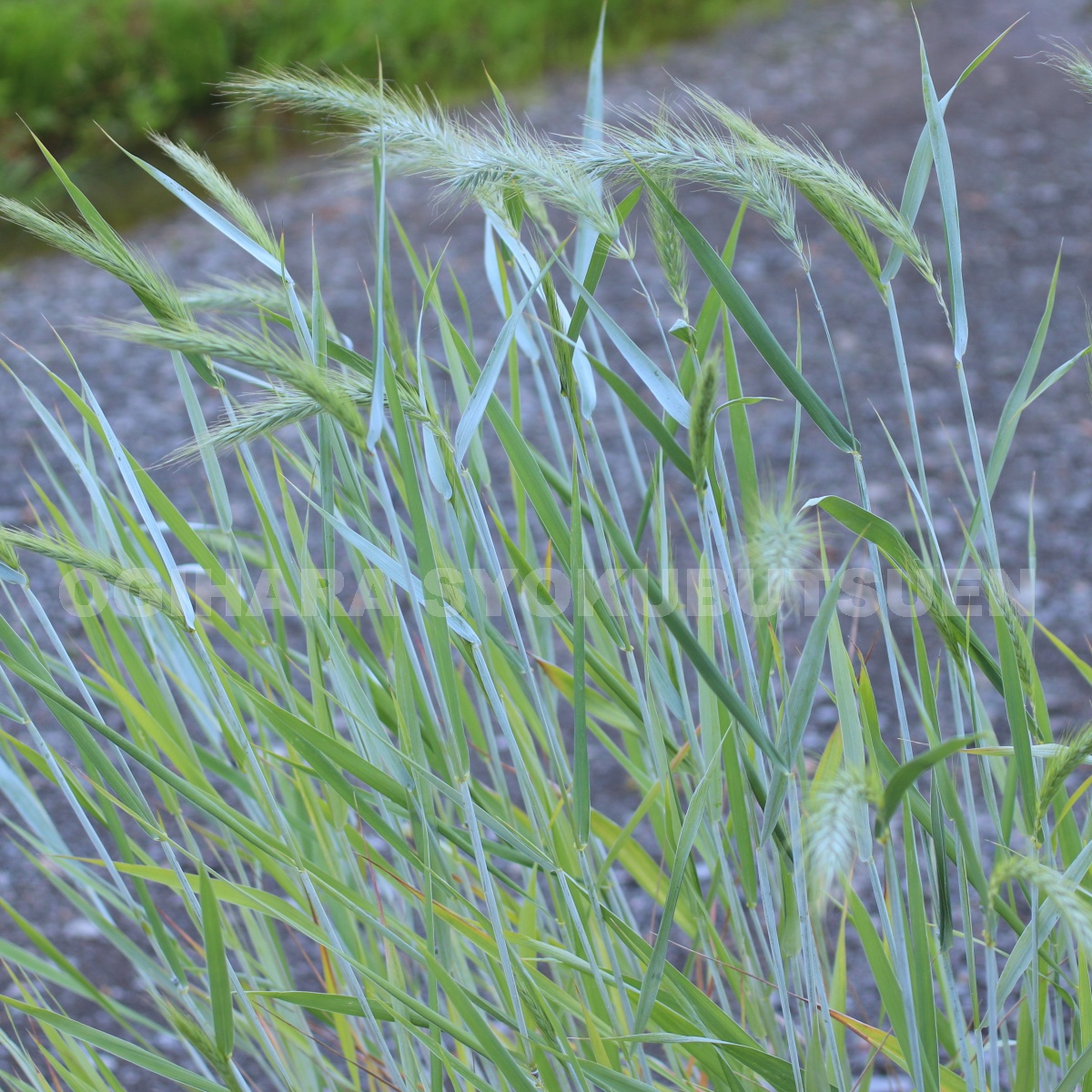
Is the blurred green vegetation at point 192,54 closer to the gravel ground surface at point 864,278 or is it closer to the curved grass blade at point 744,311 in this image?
the gravel ground surface at point 864,278

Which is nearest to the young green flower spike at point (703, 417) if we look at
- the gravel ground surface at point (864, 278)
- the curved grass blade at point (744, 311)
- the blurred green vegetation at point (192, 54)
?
the curved grass blade at point (744, 311)

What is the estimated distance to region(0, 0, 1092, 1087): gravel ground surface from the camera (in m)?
2.22

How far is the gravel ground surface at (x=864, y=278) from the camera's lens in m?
2.22

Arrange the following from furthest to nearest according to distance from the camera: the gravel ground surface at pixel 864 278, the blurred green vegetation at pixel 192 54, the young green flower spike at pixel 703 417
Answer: the blurred green vegetation at pixel 192 54 → the gravel ground surface at pixel 864 278 → the young green flower spike at pixel 703 417

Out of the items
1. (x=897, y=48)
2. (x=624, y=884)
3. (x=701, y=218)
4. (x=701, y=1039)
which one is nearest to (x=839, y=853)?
(x=701, y=1039)

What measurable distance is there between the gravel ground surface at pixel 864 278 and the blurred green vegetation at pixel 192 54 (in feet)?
1.04

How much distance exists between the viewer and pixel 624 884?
60.4 inches

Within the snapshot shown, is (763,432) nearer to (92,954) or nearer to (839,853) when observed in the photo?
(92,954)

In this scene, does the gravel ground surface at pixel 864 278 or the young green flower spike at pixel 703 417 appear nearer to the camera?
the young green flower spike at pixel 703 417

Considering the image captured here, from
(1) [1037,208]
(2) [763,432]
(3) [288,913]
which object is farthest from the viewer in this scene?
(1) [1037,208]

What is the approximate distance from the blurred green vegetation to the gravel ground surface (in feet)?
1.04

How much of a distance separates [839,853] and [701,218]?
3063 millimetres

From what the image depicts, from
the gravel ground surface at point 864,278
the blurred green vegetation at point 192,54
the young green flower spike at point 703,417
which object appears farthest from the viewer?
the blurred green vegetation at point 192,54

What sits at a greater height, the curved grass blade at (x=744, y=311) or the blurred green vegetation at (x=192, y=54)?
the blurred green vegetation at (x=192, y=54)
